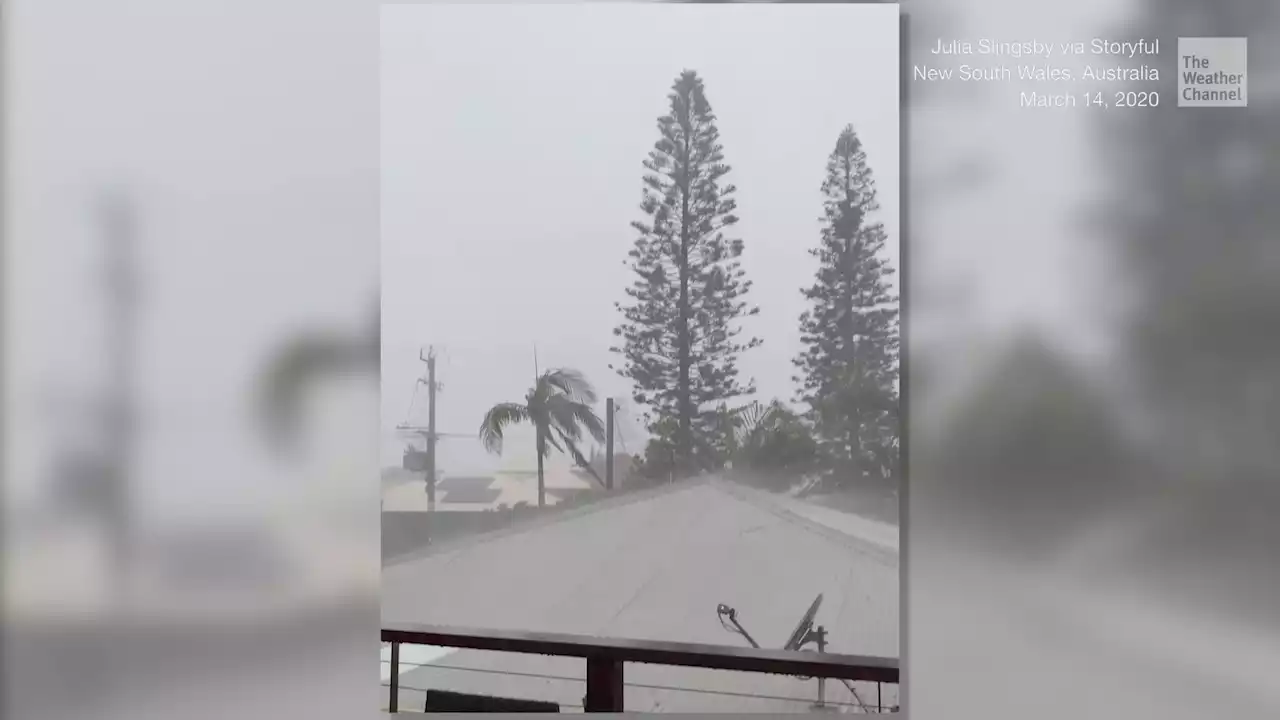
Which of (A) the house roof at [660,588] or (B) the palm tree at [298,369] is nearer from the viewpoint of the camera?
(A) the house roof at [660,588]

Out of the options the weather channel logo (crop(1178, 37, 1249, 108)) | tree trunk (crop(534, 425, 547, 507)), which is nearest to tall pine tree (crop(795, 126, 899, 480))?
tree trunk (crop(534, 425, 547, 507))

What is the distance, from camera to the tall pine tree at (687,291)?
5.18 ft

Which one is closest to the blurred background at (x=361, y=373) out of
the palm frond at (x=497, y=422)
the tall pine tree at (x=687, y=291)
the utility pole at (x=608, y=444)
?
the palm frond at (x=497, y=422)

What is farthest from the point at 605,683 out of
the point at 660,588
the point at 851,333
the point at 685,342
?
the point at 851,333

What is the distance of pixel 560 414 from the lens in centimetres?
159

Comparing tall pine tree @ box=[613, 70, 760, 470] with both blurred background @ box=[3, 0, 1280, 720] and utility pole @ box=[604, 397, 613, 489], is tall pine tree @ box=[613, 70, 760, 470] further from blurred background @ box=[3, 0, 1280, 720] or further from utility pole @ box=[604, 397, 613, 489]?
blurred background @ box=[3, 0, 1280, 720]

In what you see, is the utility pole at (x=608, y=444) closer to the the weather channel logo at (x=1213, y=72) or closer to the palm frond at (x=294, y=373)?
the palm frond at (x=294, y=373)

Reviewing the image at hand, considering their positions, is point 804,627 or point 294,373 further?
point 294,373

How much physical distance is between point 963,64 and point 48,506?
1.99 meters

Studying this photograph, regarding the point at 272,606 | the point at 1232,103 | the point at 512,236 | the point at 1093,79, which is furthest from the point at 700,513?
the point at 1232,103

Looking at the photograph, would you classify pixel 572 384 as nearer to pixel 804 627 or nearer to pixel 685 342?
pixel 685 342

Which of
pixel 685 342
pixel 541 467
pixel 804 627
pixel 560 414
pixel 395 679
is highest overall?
pixel 685 342

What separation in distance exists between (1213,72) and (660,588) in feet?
4.64

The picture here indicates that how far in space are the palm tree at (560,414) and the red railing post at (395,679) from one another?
40 centimetres
